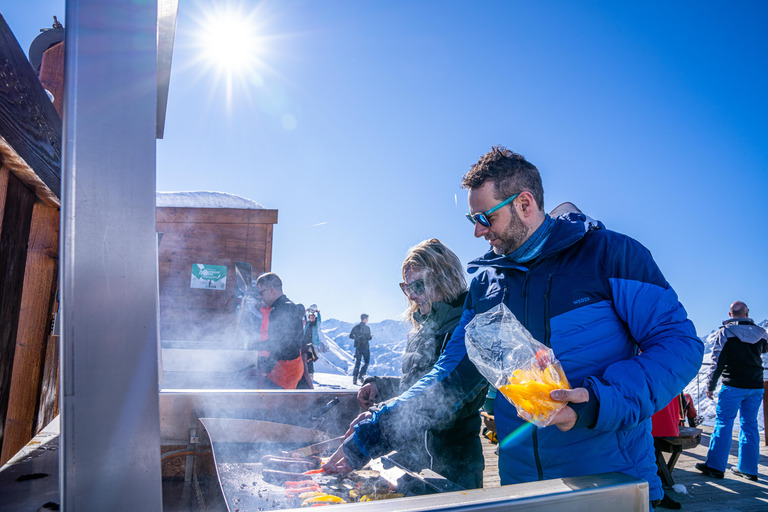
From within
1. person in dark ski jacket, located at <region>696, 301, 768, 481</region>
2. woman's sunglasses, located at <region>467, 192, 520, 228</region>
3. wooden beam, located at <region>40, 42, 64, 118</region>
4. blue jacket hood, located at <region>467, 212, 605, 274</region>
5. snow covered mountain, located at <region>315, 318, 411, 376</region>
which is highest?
wooden beam, located at <region>40, 42, 64, 118</region>

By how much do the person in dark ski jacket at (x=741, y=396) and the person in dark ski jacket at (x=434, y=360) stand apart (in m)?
4.53

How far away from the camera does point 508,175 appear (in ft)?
5.62

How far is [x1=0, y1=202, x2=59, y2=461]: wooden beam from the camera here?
1.51 metres

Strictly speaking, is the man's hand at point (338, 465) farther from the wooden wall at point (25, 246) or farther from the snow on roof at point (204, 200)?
the snow on roof at point (204, 200)

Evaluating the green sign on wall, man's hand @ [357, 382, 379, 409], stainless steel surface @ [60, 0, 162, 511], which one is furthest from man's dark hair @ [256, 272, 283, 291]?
stainless steel surface @ [60, 0, 162, 511]

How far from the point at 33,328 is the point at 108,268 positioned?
4.94 feet

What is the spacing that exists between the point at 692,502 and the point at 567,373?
14.0 ft

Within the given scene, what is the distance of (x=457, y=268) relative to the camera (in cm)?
262

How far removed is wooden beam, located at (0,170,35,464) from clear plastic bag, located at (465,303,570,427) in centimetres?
148

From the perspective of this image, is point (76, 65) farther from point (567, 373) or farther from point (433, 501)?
point (567, 373)

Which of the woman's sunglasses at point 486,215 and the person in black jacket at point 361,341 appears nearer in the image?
the woman's sunglasses at point 486,215

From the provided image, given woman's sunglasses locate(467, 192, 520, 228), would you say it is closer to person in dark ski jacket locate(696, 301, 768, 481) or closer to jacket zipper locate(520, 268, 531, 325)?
jacket zipper locate(520, 268, 531, 325)

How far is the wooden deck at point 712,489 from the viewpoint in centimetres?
422

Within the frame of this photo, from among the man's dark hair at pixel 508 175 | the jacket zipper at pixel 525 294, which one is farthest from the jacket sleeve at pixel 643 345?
the man's dark hair at pixel 508 175
